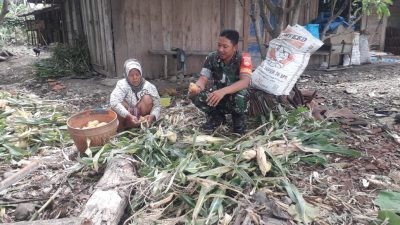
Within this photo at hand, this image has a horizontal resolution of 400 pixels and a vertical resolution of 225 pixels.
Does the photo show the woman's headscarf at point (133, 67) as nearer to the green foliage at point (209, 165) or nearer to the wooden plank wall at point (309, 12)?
the green foliage at point (209, 165)

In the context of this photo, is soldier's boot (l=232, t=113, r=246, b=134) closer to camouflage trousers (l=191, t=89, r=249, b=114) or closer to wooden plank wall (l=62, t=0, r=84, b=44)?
camouflage trousers (l=191, t=89, r=249, b=114)

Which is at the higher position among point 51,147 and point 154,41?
point 154,41

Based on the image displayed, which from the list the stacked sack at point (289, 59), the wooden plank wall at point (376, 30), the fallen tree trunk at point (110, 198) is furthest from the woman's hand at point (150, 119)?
the wooden plank wall at point (376, 30)

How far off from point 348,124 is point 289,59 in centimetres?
106

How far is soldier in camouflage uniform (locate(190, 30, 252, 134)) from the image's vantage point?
144 inches

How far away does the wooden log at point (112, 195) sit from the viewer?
2246 mm

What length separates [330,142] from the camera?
3.50 meters

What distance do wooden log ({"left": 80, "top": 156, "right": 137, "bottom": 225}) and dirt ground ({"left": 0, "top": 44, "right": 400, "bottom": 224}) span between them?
0.29m

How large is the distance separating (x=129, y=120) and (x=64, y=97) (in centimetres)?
294

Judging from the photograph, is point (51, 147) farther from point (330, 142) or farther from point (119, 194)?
point (330, 142)

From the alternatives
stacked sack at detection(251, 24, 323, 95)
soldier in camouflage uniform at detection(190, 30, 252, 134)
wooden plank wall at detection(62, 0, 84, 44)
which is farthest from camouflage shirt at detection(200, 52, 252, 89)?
wooden plank wall at detection(62, 0, 84, 44)

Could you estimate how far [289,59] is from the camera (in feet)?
13.8

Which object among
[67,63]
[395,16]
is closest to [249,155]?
[67,63]

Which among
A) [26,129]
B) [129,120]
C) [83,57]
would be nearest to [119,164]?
[129,120]
